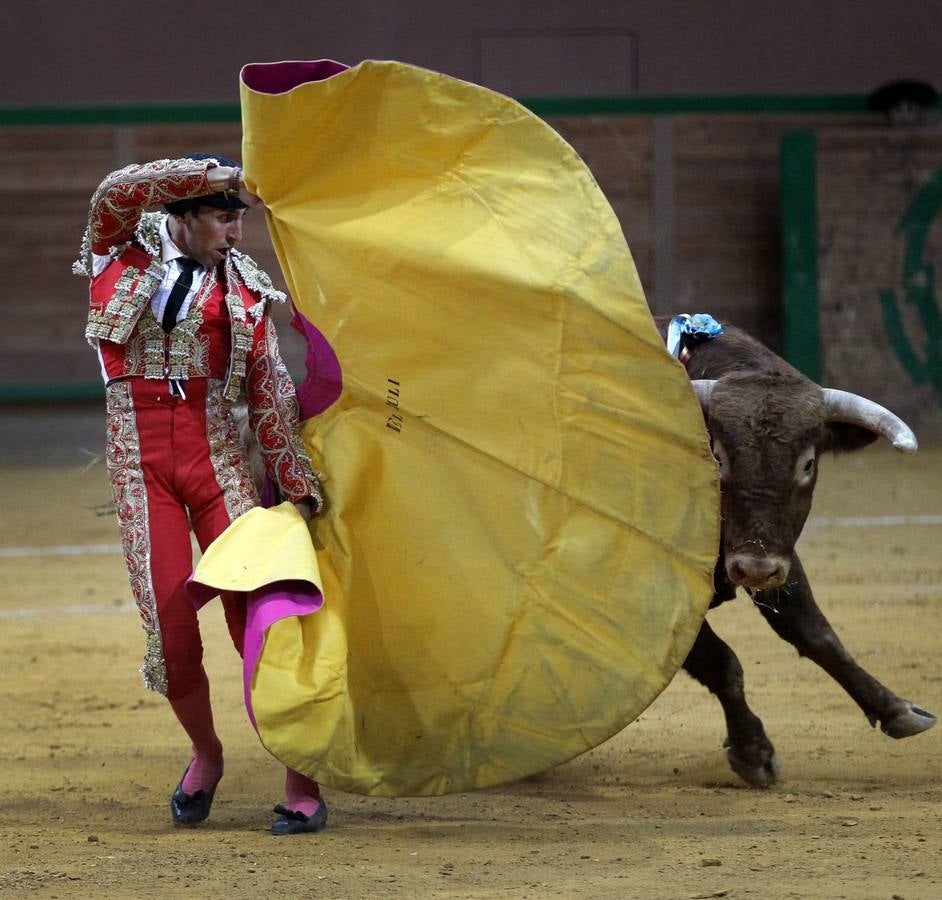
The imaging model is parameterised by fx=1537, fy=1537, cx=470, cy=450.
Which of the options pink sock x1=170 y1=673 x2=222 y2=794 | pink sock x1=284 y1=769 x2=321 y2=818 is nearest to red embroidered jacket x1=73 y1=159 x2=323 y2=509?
pink sock x1=170 y1=673 x2=222 y2=794

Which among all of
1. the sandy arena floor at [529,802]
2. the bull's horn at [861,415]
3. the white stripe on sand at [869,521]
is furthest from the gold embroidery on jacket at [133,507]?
the white stripe on sand at [869,521]

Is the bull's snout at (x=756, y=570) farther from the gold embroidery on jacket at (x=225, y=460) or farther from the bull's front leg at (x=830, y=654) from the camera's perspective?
the gold embroidery on jacket at (x=225, y=460)

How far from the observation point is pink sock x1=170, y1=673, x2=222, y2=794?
3699 mm

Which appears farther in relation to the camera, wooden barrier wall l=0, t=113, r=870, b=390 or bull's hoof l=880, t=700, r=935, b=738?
wooden barrier wall l=0, t=113, r=870, b=390

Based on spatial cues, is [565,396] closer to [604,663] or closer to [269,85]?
[604,663]

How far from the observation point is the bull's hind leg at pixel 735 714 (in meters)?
4.14

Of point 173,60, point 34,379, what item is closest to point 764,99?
point 173,60

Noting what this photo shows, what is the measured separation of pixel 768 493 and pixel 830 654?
65cm

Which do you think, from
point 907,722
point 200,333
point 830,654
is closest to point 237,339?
point 200,333

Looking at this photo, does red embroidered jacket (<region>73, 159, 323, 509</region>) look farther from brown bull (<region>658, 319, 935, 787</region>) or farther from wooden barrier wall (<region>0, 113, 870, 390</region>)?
wooden barrier wall (<region>0, 113, 870, 390</region>)

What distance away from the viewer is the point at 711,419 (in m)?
3.98

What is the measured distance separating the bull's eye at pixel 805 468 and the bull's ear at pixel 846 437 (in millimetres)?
141

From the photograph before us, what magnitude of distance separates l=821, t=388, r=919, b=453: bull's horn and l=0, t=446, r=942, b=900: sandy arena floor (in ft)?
3.04

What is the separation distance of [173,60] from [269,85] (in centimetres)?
924
